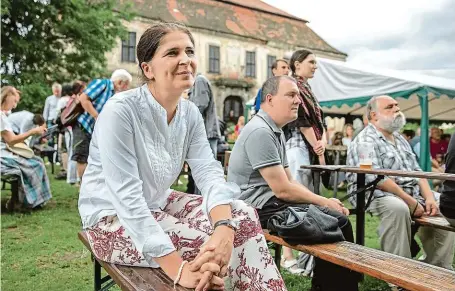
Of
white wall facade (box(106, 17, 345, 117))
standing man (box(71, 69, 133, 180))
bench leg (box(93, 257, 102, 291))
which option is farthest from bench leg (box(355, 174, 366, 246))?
white wall facade (box(106, 17, 345, 117))

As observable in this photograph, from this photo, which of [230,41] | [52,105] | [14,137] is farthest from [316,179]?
[230,41]

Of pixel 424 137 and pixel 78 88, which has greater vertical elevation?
pixel 78 88

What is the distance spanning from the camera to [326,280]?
9.02 feet

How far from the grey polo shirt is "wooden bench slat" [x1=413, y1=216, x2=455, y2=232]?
1239 millimetres

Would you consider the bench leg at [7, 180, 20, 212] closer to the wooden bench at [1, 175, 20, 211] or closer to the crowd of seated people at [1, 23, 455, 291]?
the wooden bench at [1, 175, 20, 211]

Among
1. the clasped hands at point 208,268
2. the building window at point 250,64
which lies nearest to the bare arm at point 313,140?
the clasped hands at point 208,268

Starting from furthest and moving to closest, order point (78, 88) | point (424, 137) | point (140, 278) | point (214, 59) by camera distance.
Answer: point (214, 59) < point (424, 137) < point (78, 88) < point (140, 278)

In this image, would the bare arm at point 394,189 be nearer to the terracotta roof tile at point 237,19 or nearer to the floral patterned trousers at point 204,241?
the floral patterned trousers at point 204,241

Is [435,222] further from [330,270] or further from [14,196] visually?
[14,196]

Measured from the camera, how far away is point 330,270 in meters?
2.73

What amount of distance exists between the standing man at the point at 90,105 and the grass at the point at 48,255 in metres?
0.78

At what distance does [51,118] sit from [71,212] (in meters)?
4.58

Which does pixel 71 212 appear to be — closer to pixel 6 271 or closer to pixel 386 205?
pixel 6 271

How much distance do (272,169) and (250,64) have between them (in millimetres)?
29617
